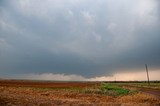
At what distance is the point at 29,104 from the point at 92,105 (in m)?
6.92

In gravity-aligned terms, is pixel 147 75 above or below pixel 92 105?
above

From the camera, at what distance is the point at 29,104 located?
1258 inches

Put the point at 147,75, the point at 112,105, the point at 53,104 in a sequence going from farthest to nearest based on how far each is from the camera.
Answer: the point at 147,75 → the point at 112,105 → the point at 53,104

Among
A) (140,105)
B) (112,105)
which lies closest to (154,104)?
(140,105)

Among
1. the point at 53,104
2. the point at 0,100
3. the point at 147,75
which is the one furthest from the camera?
the point at 147,75

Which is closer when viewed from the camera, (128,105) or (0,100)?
(0,100)

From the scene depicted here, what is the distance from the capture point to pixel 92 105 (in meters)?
34.8

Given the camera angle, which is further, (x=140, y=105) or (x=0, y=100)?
(x=140, y=105)

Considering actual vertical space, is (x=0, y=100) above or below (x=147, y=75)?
below

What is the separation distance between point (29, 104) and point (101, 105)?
26.4 ft

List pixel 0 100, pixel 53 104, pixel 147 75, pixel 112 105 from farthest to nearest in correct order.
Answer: pixel 147 75 < pixel 112 105 < pixel 53 104 < pixel 0 100

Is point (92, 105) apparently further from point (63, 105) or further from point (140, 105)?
point (140, 105)

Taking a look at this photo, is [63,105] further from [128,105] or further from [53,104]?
[128,105]

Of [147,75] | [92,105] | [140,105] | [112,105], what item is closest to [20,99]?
[92,105]
